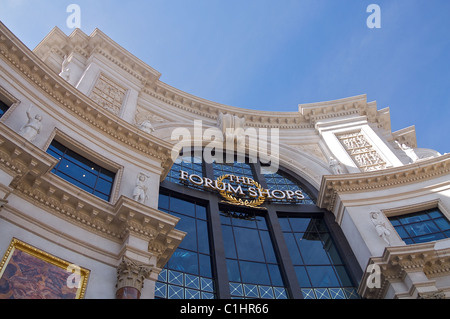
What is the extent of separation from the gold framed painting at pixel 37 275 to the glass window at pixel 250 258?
7541 millimetres

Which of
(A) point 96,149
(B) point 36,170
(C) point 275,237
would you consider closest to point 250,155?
(C) point 275,237

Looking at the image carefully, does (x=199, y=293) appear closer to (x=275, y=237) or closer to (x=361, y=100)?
(x=275, y=237)

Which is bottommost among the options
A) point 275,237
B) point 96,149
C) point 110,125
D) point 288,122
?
point 275,237

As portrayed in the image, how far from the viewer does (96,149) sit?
55.7 ft

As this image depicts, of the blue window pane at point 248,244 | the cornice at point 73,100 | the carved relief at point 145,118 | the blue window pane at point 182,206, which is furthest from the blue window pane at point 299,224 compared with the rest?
the carved relief at point 145,118

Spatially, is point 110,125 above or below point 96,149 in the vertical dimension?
above

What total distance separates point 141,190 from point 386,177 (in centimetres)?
1373

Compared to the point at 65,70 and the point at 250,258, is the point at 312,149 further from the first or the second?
the point at 65,70

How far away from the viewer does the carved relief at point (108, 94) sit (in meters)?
21.9

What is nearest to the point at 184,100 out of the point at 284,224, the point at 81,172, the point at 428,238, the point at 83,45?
the point at 83,45

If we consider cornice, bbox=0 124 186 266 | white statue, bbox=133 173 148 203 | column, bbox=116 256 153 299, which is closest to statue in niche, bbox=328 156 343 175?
white statue, bbox=133 173 148 203

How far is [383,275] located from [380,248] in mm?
1972
